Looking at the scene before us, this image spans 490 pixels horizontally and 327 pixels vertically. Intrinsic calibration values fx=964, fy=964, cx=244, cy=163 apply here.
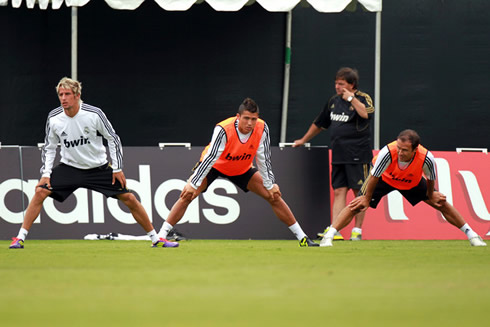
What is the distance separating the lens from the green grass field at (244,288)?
525cm

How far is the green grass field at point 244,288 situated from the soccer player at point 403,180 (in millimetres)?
1366

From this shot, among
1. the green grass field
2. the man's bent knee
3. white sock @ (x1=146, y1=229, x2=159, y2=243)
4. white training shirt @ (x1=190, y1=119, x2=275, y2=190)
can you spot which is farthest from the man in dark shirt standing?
the man's bent knee

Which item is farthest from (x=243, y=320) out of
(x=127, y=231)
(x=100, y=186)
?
(x=127, y=231)

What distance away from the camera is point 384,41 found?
1591cm

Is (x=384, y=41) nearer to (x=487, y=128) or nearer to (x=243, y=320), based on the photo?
(x=487, y=128)

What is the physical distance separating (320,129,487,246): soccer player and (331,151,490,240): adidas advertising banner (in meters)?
2.10

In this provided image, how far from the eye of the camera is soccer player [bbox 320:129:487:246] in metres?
11.7

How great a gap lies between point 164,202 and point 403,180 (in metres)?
3.68

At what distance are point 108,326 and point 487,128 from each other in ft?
40.4

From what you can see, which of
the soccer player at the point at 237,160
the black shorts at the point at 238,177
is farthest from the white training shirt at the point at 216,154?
the black shorts at the point at 238,177

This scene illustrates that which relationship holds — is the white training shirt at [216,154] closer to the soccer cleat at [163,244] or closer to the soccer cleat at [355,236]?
the soccer cleat at [163,244]

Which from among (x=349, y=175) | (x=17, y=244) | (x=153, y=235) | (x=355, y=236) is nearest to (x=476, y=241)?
(x=355, y=236)

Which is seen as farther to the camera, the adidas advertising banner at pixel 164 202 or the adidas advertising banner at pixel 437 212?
the adidas advertising banner at pixel 437 212

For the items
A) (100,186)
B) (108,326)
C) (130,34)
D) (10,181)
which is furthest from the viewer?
(130,34)
